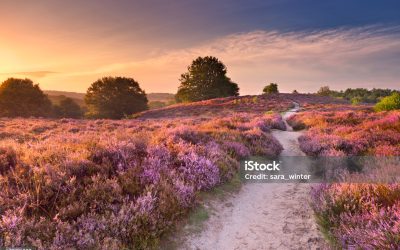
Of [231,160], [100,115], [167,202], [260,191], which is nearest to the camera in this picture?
[167,202]

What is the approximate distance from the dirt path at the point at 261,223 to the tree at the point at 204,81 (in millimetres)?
65177

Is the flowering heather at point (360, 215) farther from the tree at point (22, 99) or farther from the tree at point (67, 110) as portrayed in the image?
the tree at point (67, 110)

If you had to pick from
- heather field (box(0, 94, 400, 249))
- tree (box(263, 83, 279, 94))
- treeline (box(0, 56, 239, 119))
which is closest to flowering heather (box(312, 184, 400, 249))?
heather field (box(0, 94, 400, 249))

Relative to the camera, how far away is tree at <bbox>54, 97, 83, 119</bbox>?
57188mm

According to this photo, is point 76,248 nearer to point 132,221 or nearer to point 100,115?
point 132,221

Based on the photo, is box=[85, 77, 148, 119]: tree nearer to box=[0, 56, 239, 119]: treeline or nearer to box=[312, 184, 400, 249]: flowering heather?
box=[0, 56, 239, 119]: treeline

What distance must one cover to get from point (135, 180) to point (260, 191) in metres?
3.54

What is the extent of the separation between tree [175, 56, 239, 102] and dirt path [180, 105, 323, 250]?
65.2 meters

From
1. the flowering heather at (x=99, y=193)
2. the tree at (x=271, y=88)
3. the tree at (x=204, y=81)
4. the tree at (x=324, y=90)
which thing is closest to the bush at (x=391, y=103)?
the flowering heather at (x=99, y=193)

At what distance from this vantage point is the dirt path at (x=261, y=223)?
15.6 feet

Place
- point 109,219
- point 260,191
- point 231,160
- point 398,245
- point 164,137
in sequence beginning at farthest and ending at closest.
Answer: point 164,137
point 231,160
point 260,191
point 109,219
point 398,245

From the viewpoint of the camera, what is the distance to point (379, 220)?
4188 mm

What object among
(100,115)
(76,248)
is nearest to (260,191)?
(76,248)

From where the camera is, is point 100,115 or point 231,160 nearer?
point 231,160
